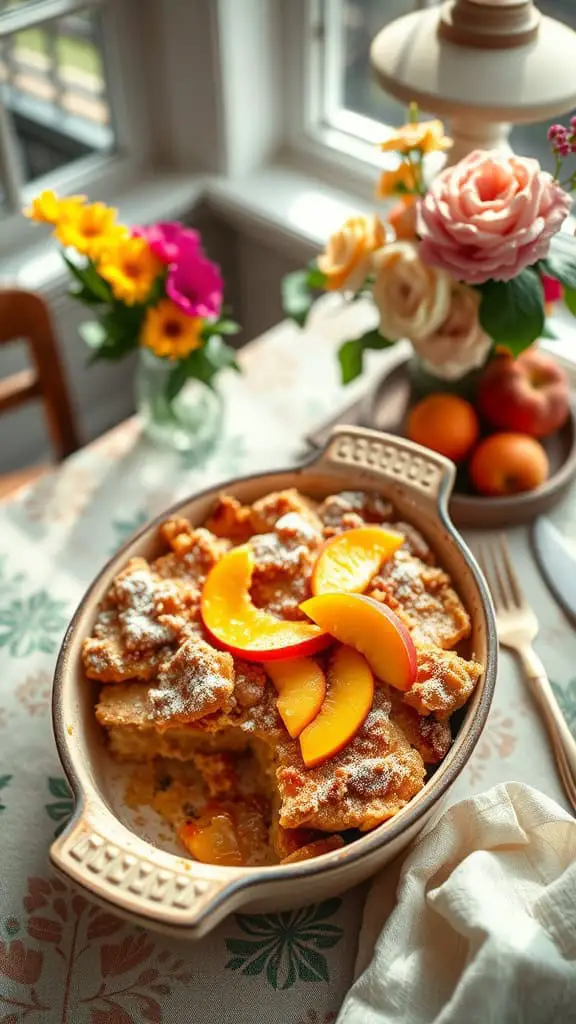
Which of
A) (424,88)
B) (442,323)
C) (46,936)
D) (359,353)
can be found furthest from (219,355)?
(46,936)

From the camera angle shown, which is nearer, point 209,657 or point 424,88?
point 209,657

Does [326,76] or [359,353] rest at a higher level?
[326,76]

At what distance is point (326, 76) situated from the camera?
5.29 ft

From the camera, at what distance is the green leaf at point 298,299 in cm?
116

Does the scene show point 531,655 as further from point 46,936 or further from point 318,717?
point 46,936

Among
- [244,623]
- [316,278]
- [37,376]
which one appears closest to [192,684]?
[244,623]

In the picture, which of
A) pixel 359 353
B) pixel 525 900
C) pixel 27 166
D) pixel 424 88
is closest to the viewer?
pixel 525 900

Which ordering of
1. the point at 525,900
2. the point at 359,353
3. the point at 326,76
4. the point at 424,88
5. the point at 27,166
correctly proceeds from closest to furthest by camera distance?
the point at 525,900
the point at 424,88
the point at 359,353
the point at 326,76
the point at 27,166

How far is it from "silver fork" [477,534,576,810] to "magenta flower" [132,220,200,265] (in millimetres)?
490

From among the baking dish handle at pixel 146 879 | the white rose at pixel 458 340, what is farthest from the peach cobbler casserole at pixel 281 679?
the white rose at pixel 458 340

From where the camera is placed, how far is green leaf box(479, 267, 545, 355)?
928 millimetres

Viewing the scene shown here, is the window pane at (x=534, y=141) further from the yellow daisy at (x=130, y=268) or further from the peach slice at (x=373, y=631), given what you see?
the peach slice at (x=373, y=631)

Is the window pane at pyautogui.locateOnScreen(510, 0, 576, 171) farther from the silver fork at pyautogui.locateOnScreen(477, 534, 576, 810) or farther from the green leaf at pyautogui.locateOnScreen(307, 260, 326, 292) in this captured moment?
the silver fork at pyautogui.locateOnScreen(477, 534, 576, 810)

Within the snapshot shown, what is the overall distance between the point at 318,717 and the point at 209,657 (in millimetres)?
110
